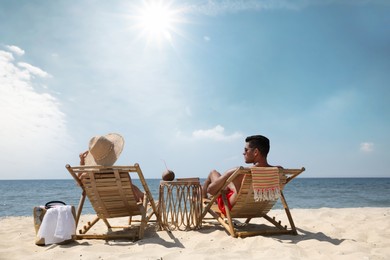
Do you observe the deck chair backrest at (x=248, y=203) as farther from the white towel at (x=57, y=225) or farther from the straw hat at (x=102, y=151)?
the white towel at (x=57, y=225)

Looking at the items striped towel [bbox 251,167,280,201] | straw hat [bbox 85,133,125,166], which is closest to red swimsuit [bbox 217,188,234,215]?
striped towel [bbox 251,167,280,201]

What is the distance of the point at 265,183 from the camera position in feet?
13.4

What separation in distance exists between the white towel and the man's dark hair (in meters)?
2.88

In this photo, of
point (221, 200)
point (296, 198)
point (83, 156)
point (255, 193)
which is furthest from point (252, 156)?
point (296, 198)

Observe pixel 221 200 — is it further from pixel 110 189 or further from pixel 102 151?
pixel 102 151

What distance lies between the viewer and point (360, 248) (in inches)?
139

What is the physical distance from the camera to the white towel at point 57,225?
397 cm

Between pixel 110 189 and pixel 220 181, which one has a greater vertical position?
pixel 220 181

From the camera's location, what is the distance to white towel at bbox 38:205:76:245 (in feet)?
13.0

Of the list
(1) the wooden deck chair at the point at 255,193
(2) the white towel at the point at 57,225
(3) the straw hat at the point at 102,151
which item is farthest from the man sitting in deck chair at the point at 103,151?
(1) the wooden deck chair at the point at 255,193

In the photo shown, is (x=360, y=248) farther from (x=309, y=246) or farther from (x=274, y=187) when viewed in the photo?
(x=274, y=187)

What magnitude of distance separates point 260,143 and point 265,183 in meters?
0.70

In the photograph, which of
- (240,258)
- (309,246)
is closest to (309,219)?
(309,246)

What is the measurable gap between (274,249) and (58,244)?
9.49 ft
